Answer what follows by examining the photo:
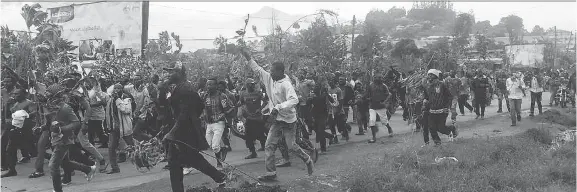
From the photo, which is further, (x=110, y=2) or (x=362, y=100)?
(x=110, y=2)

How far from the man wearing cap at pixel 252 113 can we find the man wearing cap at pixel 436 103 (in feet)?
9.49

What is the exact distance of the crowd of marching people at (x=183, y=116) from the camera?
5.96 metres

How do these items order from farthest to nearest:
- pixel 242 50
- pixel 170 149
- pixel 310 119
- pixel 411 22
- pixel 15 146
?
pixel 411 22 < pixel 310 119 < pixel 15 146 < pixel 242 50 < pixel 170 149

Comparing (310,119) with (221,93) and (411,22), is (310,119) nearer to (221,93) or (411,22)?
(221,93)

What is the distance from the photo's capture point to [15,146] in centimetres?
831

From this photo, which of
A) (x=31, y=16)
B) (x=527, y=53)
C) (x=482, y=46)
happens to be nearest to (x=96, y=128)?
(x=31, y=16)

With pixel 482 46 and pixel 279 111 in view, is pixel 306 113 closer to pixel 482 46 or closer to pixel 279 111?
pixel 279 111

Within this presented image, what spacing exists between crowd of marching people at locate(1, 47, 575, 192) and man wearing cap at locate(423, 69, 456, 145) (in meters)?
0.02

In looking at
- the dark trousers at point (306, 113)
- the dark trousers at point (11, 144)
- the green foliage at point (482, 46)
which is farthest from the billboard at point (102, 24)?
the green foliage at point (482, 46)

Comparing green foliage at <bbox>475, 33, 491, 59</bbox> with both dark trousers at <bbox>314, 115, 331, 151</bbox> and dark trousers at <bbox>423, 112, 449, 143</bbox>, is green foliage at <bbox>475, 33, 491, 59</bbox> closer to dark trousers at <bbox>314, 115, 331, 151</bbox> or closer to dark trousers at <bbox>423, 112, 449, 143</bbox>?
dark trousers at <bbox>423, 112, 449, 143</bbox>

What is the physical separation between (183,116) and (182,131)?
0.17m

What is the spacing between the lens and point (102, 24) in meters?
25.0

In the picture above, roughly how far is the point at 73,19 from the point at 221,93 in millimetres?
20493

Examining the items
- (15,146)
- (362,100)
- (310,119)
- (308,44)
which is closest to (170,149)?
(15,146)
